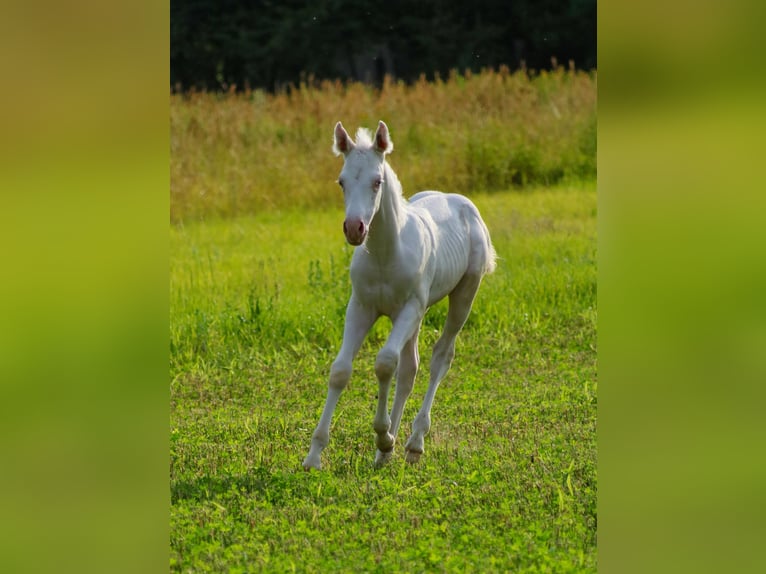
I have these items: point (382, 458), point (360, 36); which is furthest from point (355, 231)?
point (360, 36)

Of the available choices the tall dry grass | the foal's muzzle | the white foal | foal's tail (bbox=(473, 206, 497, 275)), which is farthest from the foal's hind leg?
the tall dry grass

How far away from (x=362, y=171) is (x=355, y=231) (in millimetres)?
415

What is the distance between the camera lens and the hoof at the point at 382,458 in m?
6.05

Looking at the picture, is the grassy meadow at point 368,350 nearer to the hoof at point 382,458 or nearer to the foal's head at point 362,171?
the hoof at point 382,458

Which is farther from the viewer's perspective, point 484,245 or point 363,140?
point 484,245

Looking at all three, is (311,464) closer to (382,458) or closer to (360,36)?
(382,458)

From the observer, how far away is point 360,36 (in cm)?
2598

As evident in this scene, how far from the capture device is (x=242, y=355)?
9031 mm

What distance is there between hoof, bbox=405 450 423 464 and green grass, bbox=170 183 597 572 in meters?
0.05

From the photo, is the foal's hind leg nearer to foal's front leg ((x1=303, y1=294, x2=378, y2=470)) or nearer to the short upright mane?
foal's front leg ((x1=303, y1=294, x2=378, y2=470))

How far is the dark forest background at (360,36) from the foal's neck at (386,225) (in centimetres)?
1951
